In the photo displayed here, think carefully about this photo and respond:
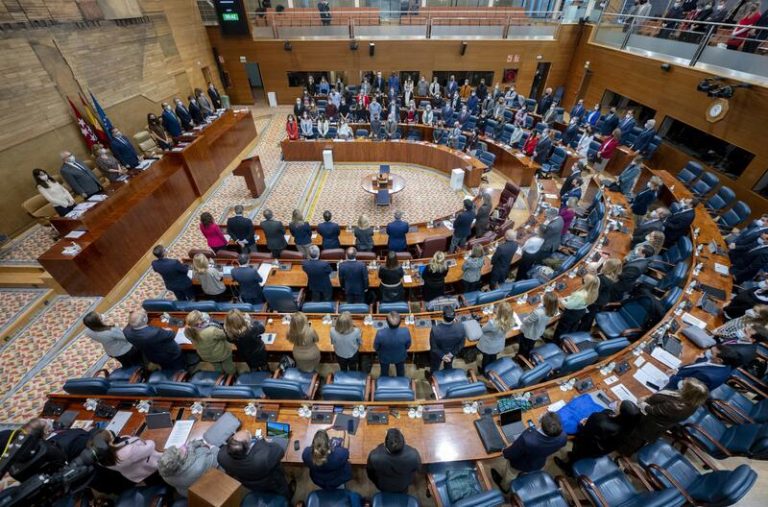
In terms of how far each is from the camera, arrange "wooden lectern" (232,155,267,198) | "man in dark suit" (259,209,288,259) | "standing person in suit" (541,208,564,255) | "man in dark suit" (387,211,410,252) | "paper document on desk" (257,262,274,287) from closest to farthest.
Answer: "paper document on desk" (257,262,274,287) < "standing person in suit" (541,208,564,255) < "man in dark suit" (387,211,410,252) < "man in dark suit" (259,209,288,259) < "wooden lectern" (232,155,267,198)

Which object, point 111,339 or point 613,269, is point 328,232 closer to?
point 111,339

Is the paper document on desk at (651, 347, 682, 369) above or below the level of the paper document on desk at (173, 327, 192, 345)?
above

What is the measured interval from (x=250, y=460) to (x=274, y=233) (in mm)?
5273

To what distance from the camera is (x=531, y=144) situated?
12352mm

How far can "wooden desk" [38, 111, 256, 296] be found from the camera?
724cm

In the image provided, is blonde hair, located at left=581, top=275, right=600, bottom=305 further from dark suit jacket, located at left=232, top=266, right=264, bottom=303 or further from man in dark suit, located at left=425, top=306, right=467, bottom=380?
dark suit jacket, located at left=232, top=266, right=264, bottom=303

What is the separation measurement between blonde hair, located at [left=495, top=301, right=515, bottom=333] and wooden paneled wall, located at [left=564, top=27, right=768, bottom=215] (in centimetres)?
988

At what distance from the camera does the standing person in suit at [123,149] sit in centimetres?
1028

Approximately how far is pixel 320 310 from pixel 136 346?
2.83 m

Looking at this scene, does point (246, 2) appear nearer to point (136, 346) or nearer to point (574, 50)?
point (574, 50)

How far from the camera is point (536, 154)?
12000 millimetres

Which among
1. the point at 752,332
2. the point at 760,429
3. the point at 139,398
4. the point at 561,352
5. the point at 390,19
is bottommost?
the point at 561,352

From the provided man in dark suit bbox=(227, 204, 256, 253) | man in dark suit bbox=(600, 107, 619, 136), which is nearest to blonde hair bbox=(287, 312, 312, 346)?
man in dark suit bbox=(227, 204, 256, 253)

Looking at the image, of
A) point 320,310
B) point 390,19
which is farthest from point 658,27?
point 320,310
